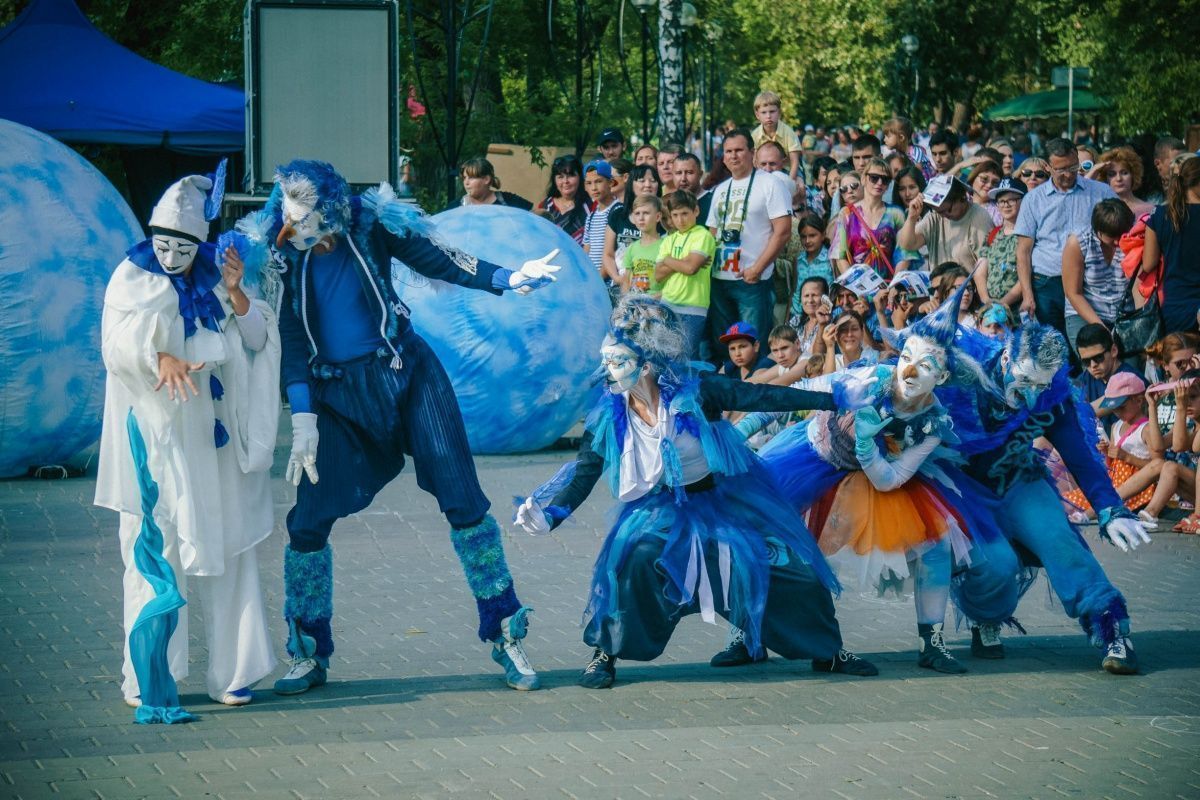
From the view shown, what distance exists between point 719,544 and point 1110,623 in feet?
4.89

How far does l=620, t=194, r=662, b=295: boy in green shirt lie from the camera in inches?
458

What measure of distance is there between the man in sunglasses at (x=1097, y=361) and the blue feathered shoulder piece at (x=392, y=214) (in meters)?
4.83

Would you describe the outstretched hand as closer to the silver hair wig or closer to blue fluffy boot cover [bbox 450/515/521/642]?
blue fluffy boot cover [bbox 450/515/521/642]

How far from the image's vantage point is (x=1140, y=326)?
1026 centimetres

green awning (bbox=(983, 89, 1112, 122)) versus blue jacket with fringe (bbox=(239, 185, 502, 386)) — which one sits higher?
green awning (bbox=(983, 89, 1112, 122))

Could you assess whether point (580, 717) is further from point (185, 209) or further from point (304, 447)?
point (185, 209)

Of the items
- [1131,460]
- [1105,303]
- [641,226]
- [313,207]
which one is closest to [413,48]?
[641,226]

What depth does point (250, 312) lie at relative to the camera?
6066mm

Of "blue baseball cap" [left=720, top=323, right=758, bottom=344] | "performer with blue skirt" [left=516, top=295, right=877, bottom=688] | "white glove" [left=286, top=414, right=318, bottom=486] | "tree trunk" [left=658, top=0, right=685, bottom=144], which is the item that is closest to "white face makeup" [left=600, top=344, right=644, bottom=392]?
"performer with blue skirt" [left=516, top=295, right=877, bottom=688]

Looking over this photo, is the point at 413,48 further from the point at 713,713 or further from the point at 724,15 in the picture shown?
the point at 724,15

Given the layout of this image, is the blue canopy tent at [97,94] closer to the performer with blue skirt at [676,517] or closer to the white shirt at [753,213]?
the white shirt at [753,213]

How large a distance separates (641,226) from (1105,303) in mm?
3130

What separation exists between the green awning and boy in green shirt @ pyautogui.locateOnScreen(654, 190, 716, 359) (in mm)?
21514

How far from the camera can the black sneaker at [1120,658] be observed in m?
6.31
